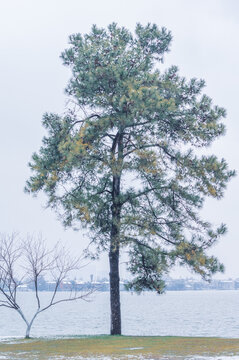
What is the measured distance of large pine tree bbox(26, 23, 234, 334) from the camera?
64.5 feet

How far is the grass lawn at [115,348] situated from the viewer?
13891mm

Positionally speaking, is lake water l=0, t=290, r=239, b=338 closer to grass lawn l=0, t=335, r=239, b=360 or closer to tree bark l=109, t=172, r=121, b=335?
tree bark l=109, t=172, r=121, b=335

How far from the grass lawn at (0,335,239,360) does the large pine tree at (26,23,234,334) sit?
2.83 metres

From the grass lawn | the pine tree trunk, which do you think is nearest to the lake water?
the pine tree trunk

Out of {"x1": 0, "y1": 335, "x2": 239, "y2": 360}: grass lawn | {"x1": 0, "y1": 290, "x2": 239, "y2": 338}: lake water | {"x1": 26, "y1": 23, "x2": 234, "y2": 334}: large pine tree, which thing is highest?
{"x1": 26, "y1": 23, "x2": 234, "y2": 334}: large pine tree

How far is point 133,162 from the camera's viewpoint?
808 inches

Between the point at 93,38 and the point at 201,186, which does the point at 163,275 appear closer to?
the point at 201,186

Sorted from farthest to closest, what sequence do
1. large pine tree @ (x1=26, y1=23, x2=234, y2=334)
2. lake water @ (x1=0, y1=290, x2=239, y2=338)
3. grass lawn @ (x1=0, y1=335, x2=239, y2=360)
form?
lake water @ (x1=0, y1=290, x2=239, y2=338), large pine tree @ (x1=26, y1=23, x2=234, y2=334), grass lawn @ (x1=0, y1=335, x2=239, y2=360)

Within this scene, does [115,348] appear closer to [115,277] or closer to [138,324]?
[115,277]

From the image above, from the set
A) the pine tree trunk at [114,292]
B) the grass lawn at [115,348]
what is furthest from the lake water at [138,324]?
the grass lawn at [115,348]

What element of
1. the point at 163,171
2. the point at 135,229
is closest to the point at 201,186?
the point at 163,171

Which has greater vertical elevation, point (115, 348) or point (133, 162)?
point (133, 162)

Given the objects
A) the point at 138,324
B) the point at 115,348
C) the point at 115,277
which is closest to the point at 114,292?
the point at 115,277

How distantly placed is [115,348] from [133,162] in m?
7.57
